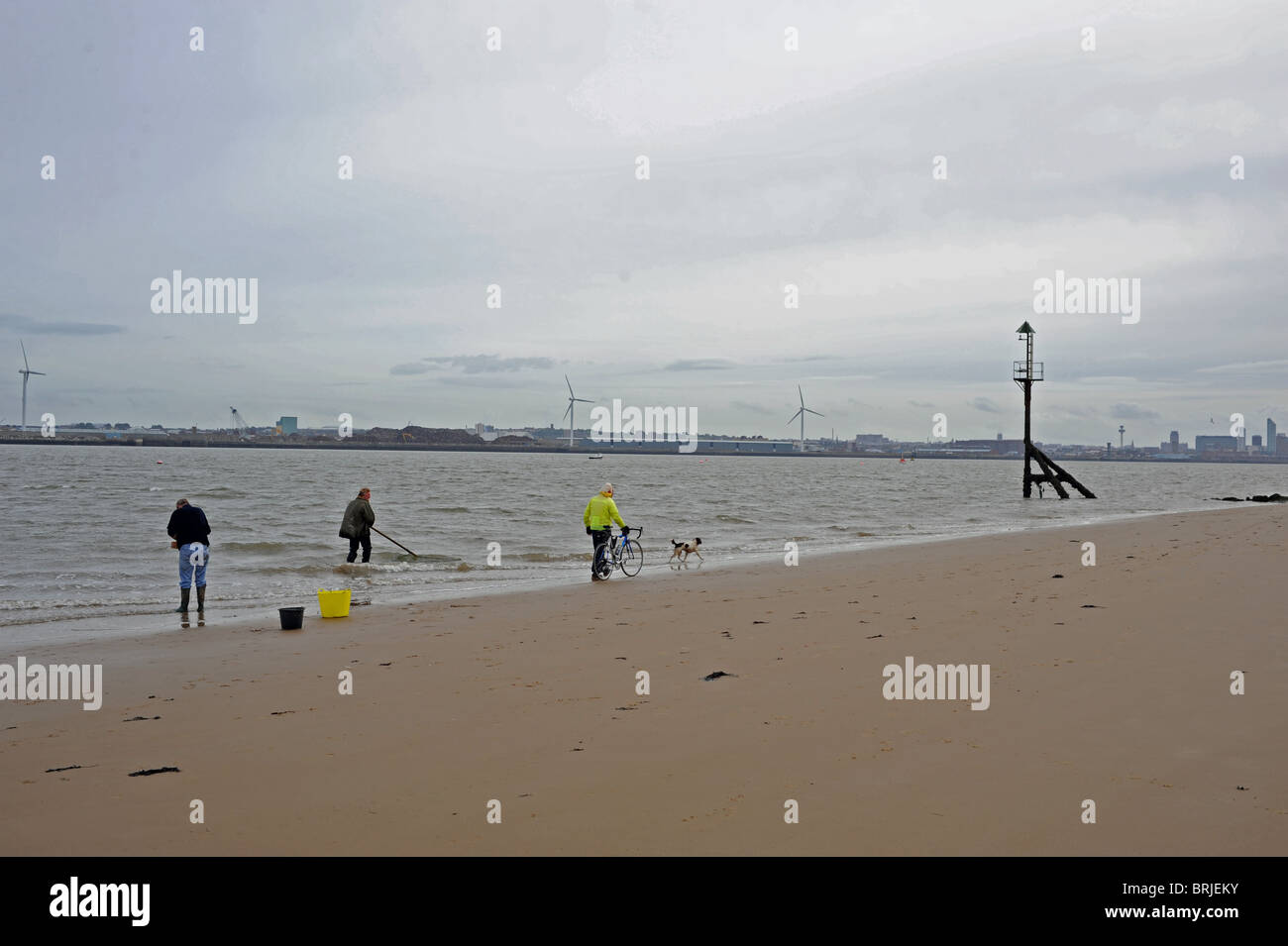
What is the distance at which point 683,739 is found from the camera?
23.2 ft

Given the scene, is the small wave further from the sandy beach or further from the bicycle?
the sandy beach

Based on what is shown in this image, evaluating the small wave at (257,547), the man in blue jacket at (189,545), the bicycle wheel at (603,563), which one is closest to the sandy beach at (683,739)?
→ the man in blue jacket at (189,545)

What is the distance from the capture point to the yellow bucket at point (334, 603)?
14789 mm

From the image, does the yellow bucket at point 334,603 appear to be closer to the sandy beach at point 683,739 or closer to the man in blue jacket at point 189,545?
the sandy beach at point 683,739

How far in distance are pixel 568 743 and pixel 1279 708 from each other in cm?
554

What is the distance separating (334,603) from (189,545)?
10.0 ft

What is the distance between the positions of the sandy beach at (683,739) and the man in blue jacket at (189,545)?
263cm

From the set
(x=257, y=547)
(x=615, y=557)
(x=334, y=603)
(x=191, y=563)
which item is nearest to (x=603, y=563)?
(x=615, y=557)

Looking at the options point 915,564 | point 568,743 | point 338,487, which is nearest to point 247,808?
point 568,743

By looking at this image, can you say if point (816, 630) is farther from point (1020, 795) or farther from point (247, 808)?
point (247, 808)

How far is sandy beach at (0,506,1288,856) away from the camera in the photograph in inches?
209

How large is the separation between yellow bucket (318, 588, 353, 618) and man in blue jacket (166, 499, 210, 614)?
250cm

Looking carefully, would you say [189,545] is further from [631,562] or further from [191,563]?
[631,562]

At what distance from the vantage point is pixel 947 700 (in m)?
7.91
